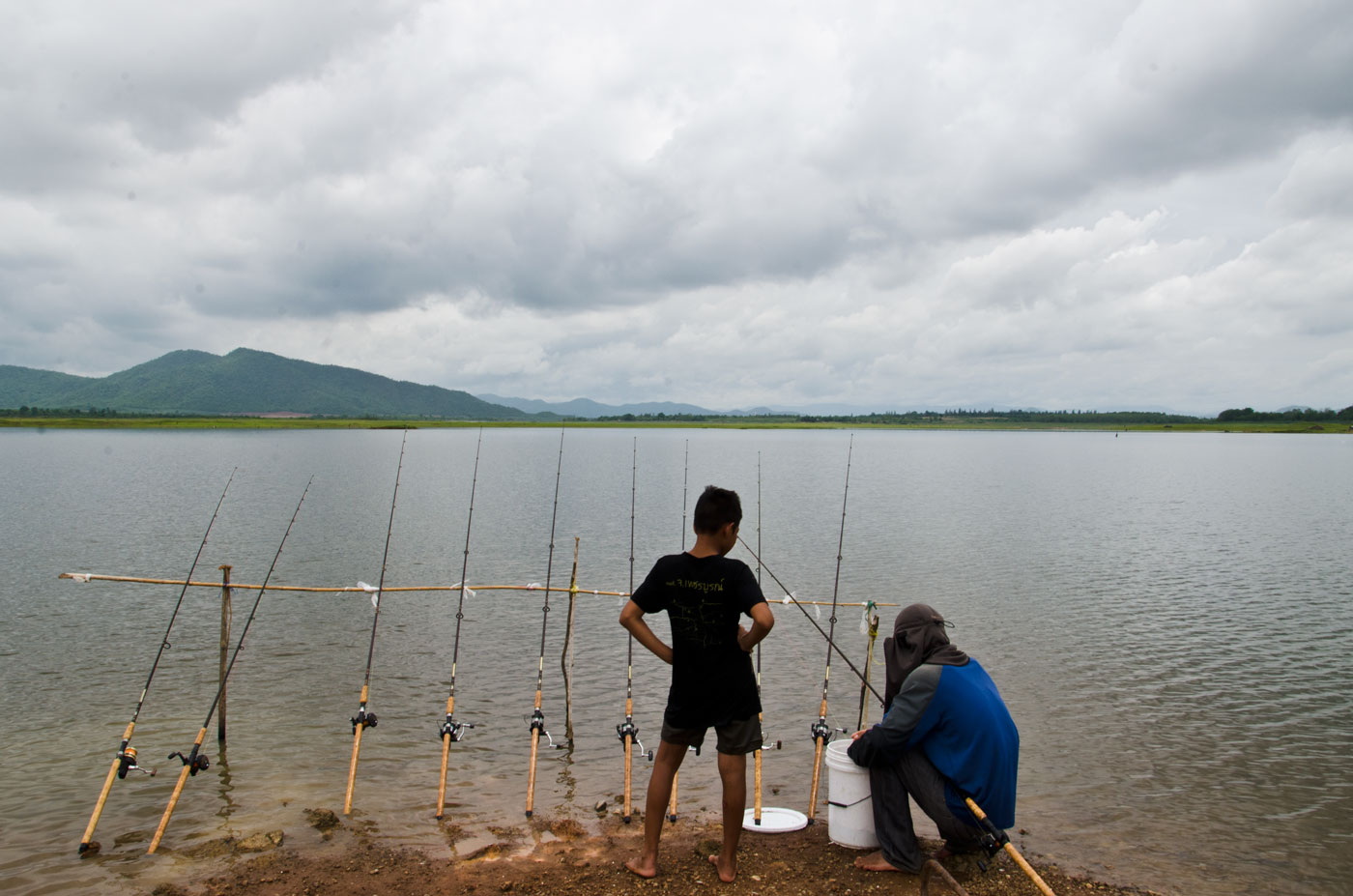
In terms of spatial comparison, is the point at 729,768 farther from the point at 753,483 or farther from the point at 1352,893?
the point at 753,483

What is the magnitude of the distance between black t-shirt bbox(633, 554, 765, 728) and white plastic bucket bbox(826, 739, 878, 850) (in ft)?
3.04

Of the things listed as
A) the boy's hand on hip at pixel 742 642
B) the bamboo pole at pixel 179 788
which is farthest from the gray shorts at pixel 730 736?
the bamboo pole at pixel 179 788

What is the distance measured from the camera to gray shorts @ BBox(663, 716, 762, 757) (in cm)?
492

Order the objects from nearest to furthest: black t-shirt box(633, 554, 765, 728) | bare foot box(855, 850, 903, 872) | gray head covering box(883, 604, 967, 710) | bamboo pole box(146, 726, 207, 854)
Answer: black t-shirt box(633, 554, 765, 728) < gray head covering box(883, 604, 967, 710) < bare foot box(855, 850, 903, 872) < bamboo pole box(146, 726, 207, 854)

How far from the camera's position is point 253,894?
5.36m

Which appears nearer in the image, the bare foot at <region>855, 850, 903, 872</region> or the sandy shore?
the sandy shore

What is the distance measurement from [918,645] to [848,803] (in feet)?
4.38

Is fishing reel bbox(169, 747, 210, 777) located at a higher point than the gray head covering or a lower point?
lower

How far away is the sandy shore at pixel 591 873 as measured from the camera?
524 centimetres

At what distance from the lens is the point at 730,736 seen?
4918 mm

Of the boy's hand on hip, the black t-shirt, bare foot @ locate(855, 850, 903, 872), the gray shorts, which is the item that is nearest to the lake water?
bare foot @ locate(855, 850, 903, 872)

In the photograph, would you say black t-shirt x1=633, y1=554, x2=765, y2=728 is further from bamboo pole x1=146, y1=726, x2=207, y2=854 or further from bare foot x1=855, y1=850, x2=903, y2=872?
bamboo pole x1=146, y1=726, x2=207, y2=854

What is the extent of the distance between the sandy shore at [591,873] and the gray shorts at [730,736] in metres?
0.94

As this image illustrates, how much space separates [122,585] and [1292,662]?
66.6 ft
